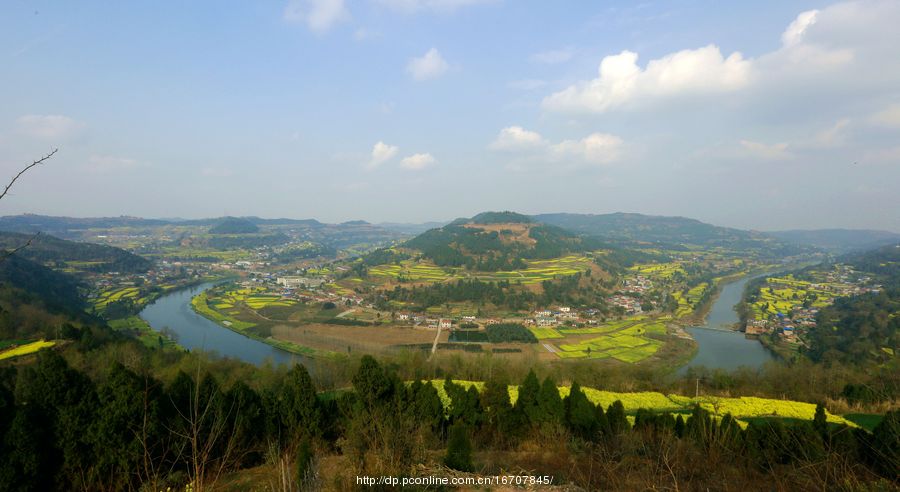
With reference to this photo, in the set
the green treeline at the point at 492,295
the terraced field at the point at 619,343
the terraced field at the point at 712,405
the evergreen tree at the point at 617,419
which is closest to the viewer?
the evergreen tree at the point at 617,419

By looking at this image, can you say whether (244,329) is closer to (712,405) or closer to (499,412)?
(499,412)

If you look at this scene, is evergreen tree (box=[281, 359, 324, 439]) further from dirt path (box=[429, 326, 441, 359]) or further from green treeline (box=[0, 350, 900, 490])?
dirt path (box=[429, 326, 441, 359])

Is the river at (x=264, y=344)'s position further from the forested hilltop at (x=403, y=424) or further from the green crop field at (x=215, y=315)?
the forested hilltop at (x=403, y=424)

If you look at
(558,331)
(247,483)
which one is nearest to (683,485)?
(247,483)

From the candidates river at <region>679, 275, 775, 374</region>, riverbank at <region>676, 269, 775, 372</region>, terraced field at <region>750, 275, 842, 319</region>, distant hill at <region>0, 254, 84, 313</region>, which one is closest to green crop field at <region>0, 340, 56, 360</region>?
distant hill at <region>0, 254, 84, 313</region>

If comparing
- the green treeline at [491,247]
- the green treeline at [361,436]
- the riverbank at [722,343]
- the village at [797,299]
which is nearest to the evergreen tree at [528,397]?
the green treeline at [361,436]

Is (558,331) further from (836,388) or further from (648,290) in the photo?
(648,290)

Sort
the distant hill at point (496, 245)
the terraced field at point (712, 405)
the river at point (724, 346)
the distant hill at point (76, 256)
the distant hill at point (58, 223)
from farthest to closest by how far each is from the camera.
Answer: the distant hill at point (58, 223) < the distant hill at point (496, 245) < the distant hill at point (76, 256) < the river at point (724, 346) < the terraced field at point (712, 405)

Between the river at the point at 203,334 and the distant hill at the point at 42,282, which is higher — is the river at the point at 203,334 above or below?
below

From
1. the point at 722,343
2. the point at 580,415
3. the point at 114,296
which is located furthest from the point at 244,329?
the point at 722,343
